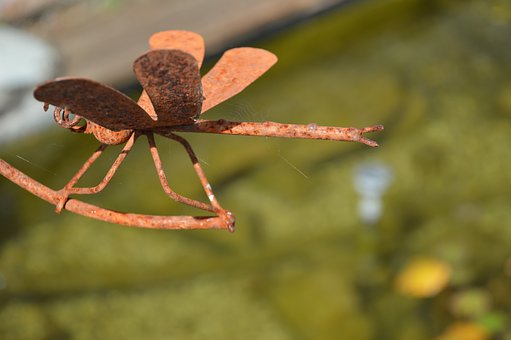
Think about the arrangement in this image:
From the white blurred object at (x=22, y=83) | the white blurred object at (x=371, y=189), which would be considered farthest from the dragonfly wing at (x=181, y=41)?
the white blurred object at (x=22, y=83)

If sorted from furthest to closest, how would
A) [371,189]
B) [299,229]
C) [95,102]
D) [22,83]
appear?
1. [22,83]
2. [299,229]
3. [371,189]
4. [95,102]

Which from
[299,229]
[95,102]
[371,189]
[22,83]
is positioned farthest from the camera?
[22,83]

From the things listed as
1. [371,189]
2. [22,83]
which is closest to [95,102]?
[371,189]

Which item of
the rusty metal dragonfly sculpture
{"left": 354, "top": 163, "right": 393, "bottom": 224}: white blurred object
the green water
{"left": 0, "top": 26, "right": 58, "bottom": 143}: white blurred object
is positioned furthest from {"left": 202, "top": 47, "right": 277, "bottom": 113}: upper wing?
{"left": 0, "top": 26, "right": 58, "bottom": 143}: white blurred object

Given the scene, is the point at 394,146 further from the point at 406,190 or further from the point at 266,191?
the point at 266,191

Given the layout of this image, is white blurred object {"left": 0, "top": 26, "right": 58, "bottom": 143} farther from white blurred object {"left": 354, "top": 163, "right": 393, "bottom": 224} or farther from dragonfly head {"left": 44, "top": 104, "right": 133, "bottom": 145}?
dragonfly head {"left": 44, "top": 104, "right": 133, "bottom": 145}

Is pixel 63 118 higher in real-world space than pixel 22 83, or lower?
higher

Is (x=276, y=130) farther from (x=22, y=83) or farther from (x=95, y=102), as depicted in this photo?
(x=22, y=83)
